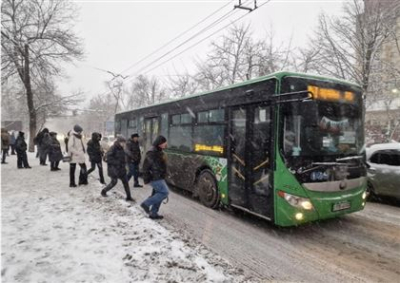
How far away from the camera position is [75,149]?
10.4 metres

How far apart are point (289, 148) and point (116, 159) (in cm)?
474

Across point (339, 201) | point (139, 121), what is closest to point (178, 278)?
point (339, 201)

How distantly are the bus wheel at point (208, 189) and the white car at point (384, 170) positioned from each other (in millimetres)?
4542

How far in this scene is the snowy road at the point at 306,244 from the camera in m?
4.52

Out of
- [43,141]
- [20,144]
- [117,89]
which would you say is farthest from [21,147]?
[117,89]

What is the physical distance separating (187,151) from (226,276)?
16.7 ft

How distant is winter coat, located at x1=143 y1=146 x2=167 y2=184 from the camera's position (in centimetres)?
673

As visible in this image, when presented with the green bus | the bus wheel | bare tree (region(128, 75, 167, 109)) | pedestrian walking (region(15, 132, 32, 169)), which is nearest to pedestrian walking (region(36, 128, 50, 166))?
pedestrian walking (region(15, 132, 32, 169))

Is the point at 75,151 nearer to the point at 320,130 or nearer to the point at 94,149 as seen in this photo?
the point at 94,149

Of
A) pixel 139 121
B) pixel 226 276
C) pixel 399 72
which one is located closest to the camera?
pixel 226 276

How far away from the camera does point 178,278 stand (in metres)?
4.04

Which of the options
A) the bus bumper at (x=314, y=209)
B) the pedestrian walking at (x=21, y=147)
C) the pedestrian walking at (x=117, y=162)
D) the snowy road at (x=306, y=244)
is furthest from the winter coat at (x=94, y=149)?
the bus bumper at (x=314, y=209)

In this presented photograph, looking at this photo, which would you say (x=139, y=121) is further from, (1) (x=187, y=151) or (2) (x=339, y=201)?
(2) (x=339, y=201)

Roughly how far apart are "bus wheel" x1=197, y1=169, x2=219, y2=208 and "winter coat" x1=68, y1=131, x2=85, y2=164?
14.1 ft
